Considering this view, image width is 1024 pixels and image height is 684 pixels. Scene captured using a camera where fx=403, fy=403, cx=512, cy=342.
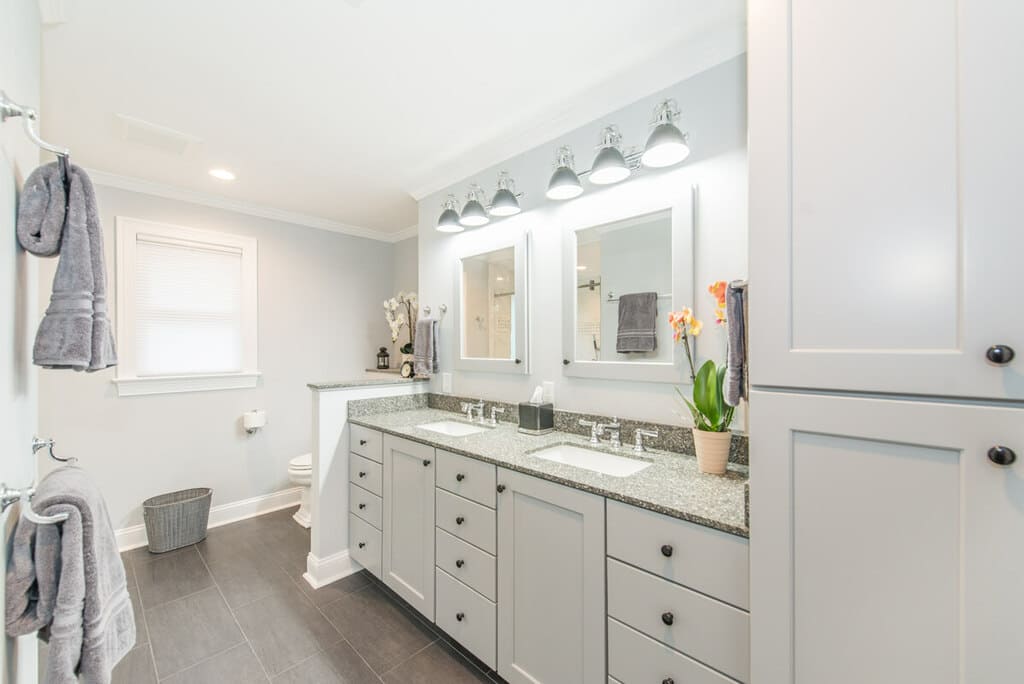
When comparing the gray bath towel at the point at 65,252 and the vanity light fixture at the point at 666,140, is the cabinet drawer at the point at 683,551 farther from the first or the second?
the gray bath towel at the point at 65,252

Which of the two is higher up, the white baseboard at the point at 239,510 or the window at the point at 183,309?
the window at the point at 183,309

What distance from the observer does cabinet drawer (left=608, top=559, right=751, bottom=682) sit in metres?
1.00

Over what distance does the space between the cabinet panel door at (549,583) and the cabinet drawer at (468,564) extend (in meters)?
0.05

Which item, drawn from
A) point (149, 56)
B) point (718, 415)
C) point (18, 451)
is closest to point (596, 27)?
point (718, 415)

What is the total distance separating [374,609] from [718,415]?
1.96 m

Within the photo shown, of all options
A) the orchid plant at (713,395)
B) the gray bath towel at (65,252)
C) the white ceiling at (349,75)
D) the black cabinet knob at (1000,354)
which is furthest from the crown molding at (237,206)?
the black cabinet knob at (1000,354)

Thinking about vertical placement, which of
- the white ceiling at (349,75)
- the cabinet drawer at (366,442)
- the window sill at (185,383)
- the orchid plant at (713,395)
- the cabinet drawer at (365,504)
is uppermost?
the white ceiling at (349,75)

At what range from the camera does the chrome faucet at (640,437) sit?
5.53ft

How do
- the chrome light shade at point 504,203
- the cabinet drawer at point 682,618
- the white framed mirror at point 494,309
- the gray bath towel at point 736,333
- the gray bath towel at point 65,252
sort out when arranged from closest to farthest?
the gray bath towel at point 65,252 → the cabinet drawer at point 682,618 → the gray bath towel at point 736,333 → the chrome light shade at point 504,203 → the white framed mirror at point 494,309

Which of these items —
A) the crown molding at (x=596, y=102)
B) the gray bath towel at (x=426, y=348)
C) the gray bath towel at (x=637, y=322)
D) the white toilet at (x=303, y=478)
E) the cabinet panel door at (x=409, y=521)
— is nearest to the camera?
the crown molding at (x=596, y=102)

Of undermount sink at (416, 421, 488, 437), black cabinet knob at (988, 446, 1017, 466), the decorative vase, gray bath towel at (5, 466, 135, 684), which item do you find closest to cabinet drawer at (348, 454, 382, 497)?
undermount sink at (416, 421, 488, 437)

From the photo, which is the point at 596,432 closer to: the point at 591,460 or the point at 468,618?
the point at 591,460

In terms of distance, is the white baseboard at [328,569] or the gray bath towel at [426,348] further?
the gray bath towel at [426,348]

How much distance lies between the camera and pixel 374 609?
2.10 m
